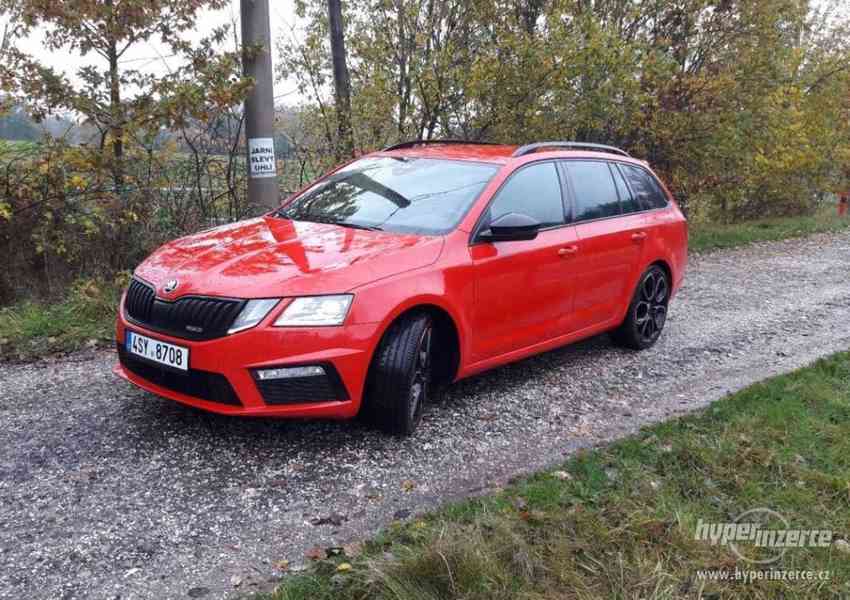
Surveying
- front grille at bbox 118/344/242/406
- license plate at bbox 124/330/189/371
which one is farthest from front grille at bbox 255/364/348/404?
license plate at bbox 124/330/189/371

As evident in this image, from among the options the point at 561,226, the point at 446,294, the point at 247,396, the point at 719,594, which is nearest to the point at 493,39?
the point at 561,226

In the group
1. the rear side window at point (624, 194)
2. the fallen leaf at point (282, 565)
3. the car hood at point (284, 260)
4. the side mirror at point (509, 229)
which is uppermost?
the rear side window at point (624, 194)

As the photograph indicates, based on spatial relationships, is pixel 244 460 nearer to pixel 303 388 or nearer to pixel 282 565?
pixel 303 388

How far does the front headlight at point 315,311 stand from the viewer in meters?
3.78

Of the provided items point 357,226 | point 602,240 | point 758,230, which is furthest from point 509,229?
point 758,230

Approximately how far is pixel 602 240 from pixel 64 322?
4462 millimetres

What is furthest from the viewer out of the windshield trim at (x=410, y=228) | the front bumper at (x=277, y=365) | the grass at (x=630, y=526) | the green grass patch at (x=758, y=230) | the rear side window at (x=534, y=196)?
the green grass patch at (x=758, y=230)

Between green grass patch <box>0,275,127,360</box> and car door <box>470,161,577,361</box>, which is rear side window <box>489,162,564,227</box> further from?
green grass patch <box>0,275,127,360</box>

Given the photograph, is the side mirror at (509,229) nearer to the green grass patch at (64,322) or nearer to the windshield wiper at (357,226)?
the windshield wiper at (357,226)

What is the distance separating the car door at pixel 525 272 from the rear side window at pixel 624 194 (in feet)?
2.81

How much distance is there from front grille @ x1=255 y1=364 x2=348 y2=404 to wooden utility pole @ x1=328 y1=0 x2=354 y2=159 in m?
6.14

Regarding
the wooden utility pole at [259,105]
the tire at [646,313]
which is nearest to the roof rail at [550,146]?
the tire at [646,313]

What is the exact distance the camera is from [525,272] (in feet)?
16.1

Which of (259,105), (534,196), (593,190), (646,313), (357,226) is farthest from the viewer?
(259,105)
